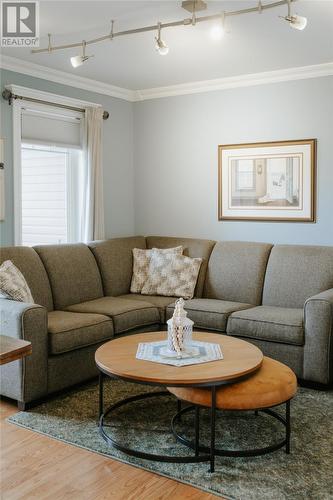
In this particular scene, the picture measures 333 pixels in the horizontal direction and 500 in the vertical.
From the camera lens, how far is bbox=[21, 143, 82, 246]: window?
4.71 meters

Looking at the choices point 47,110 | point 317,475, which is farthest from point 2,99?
point 317,475

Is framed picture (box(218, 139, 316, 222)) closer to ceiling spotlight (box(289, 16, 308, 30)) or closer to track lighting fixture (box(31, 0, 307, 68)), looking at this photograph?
track lighting fixture (box(31, 0, 307, 68))

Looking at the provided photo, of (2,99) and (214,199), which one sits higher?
(2,99)

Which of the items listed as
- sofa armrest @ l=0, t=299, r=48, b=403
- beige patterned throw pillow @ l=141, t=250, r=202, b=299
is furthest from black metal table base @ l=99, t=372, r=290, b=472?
beige patterned throw pillow @ l=141, t=250, r=202, b=299

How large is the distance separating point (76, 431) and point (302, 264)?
2269mm

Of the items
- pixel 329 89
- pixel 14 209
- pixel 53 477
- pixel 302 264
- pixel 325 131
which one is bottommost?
pixel 53 477

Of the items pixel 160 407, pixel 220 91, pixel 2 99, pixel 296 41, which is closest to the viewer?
pixel 160 407

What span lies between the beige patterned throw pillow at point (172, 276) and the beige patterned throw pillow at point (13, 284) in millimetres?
1340

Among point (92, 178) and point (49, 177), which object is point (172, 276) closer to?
point (92, 178)

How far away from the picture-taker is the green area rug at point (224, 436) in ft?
8.03

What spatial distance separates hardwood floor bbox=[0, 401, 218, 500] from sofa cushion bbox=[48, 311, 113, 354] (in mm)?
708

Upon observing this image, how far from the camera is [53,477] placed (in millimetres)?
2537

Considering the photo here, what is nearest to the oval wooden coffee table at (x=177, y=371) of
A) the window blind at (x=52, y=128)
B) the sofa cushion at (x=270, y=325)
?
the sofa cushion at (x=270, y=325)

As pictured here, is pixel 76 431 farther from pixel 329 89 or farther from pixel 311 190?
pixel 329 89
